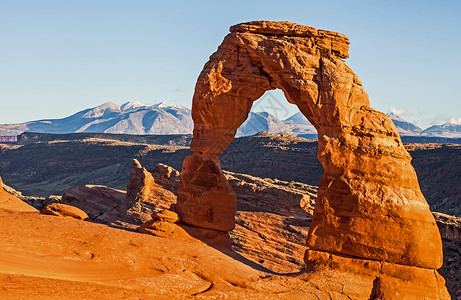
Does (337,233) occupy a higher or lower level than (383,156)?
lower

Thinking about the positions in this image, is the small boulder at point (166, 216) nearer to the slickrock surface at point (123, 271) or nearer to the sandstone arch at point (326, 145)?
the sandstone arch at point (326, 145)

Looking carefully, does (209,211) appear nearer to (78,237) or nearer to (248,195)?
(78,237)

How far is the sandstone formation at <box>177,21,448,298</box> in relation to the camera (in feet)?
54.4

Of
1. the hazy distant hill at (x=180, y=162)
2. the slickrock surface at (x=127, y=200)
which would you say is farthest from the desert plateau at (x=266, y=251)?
the hazy distant hill at (x=180, y=162)

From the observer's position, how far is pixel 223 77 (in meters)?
20.2

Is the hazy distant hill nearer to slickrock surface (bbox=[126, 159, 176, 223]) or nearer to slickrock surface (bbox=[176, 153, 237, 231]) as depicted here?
slickrock surface (bbox=[126, 159, 176, 223])

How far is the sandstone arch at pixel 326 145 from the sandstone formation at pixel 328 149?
3 centimetres

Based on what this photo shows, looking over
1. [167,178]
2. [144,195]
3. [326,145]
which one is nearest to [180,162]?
[167,178]

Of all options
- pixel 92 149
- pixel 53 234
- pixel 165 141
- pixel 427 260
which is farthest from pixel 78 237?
pixel 165 141

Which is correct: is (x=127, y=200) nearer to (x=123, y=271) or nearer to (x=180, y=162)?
(x=123, y=271)

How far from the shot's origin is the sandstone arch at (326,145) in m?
16.6

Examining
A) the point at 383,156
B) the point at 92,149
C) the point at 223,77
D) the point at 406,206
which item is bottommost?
the point at 92,149

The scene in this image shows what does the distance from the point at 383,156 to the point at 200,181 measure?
22.5ft

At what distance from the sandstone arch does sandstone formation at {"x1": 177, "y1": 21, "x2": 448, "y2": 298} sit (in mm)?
32
